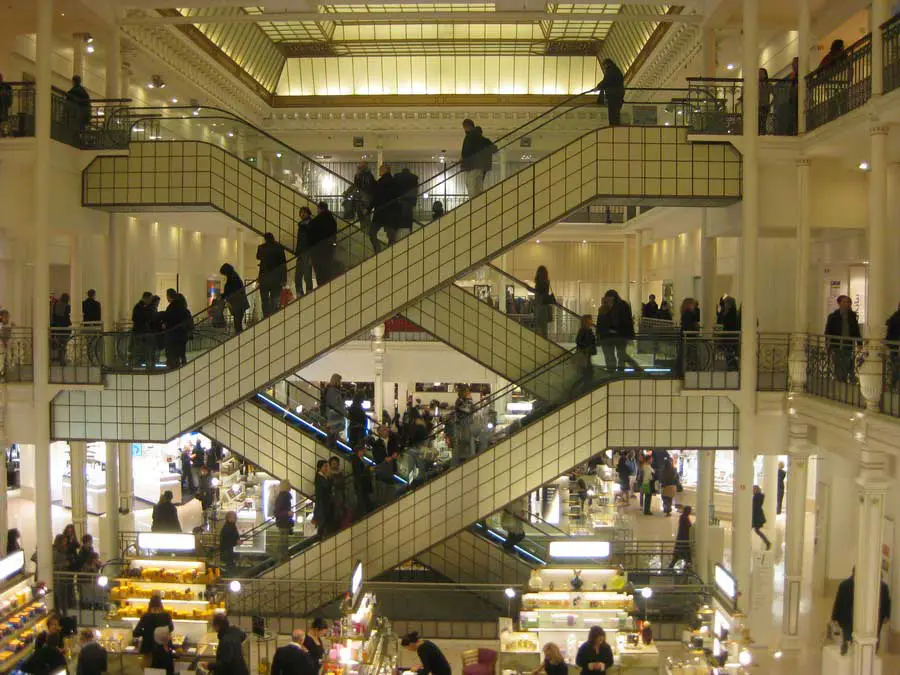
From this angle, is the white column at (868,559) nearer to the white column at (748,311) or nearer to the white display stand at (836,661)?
the white display stand at (836,661)

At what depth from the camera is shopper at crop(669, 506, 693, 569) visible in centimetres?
1688

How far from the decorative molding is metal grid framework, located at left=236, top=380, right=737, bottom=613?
10.4 meters

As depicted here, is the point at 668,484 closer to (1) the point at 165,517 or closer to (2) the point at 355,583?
(2) the point at 355,583

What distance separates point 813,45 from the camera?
1605cm

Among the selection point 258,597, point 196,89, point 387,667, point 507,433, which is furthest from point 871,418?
point 196,89

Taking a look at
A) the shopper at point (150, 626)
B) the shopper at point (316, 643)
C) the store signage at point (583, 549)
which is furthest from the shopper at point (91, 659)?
the store signage at point (583, 549)

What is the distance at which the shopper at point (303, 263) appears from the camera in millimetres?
14312

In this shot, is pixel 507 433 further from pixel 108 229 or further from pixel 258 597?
pixel 108 229

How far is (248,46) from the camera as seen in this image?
83.8ft

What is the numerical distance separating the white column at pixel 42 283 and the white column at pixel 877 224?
11.8m

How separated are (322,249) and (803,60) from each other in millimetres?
8049

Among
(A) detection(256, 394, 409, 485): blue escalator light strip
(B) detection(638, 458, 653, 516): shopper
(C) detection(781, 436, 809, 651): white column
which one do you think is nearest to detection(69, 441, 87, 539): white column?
(A) detection(256, 394, 409, 485): blue escalator light strip

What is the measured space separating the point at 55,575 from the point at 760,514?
13904mm

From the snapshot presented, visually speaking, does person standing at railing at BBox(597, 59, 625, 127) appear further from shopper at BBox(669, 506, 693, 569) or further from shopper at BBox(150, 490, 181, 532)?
shopper at BBox(150, 490, 181, 532)
